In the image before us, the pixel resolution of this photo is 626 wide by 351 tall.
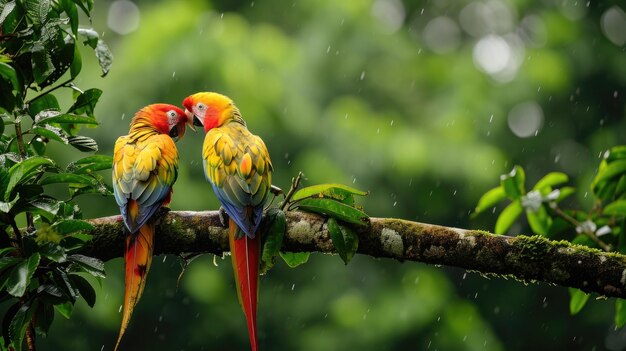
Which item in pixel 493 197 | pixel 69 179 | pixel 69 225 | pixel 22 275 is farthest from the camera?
pixel 493 197

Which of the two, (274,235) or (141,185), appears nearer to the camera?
(274,235)

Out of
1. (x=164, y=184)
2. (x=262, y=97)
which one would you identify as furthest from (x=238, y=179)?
(x=262, y=97)

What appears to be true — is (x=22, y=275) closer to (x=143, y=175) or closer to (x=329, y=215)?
(x=143, y=175)

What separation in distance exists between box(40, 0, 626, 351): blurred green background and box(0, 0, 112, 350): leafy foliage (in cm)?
345

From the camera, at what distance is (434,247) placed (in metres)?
2.19

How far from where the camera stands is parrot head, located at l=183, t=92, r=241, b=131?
2.75 metres

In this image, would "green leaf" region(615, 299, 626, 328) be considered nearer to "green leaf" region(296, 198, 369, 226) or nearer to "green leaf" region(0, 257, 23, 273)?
"green leaf" region(296, 198, 369, 226)

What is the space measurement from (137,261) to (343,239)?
0.55 m

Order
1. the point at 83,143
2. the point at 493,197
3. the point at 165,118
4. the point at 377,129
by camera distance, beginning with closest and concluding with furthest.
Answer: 1. the point at 83,143
2. the point at 165,118
3. the point at 493,197
4. the point at 377,129

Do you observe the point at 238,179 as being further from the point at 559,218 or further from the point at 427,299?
the point at 427,299

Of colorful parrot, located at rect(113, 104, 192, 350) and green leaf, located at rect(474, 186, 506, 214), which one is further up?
colorful parrot, located at rect(113, 104, 192, 350)

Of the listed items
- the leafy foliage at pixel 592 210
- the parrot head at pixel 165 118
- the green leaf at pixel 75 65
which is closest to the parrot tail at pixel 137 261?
the green leaf at pixel 75 65

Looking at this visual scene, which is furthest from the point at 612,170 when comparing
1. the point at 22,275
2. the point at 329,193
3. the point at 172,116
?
the point at 22,275

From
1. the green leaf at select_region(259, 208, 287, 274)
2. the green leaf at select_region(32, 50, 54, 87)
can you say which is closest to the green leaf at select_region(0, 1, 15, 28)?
the green leaf at select_region(32, 50, 54, 87)
